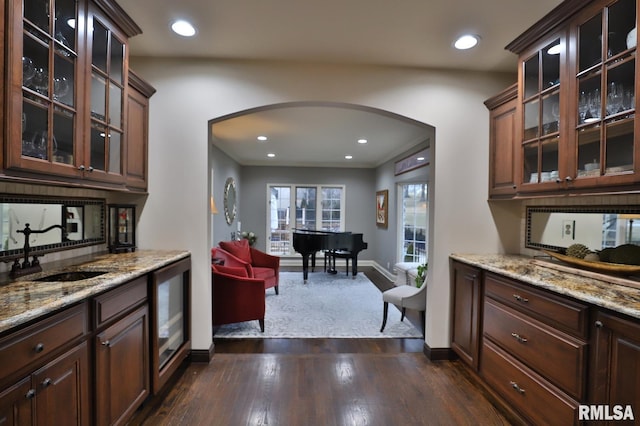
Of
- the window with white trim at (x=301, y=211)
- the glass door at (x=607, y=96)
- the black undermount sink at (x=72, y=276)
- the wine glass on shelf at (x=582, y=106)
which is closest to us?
the glass door at (x=607, y=96)

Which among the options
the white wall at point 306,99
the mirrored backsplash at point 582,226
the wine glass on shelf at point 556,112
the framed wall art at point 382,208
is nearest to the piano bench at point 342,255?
the framed wall art at point 382,208

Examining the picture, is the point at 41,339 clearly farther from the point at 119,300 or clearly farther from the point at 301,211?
the point at 301,211

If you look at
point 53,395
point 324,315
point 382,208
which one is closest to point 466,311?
point 324,315

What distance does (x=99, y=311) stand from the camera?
59.4 inches

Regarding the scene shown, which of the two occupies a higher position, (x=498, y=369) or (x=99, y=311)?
(x=99, y=311)

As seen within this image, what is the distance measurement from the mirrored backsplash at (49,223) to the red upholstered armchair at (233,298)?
1.20 meters

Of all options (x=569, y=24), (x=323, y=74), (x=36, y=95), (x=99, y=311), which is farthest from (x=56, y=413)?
(x=569, y=24)

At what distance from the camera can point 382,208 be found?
23.3 ft

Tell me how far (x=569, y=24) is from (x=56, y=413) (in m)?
3.35

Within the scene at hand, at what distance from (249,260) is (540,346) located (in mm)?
3875

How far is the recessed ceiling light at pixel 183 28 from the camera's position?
2.12m

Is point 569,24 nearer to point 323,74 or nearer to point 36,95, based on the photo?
point 323,74

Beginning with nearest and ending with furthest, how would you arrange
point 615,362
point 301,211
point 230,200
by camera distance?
point 615,362
point 230,200
point 301,211

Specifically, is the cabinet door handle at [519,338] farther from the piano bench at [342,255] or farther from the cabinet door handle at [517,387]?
the piano bench at [342,255]
